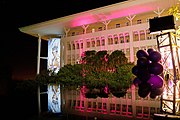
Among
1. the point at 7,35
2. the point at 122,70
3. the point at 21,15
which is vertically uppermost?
the point at 21,15

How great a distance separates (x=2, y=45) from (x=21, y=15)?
2.44 m

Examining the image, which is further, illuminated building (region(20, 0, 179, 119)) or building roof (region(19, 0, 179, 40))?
illuminated building (region(20, 0, 179, 119))

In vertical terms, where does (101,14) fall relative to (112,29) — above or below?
above

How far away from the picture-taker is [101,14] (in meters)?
10.1

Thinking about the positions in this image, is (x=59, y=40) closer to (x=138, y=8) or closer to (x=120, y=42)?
(x=120, y=42)

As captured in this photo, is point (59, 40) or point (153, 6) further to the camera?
point (59, 40)

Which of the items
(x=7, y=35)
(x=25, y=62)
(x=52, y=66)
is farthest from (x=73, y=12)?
(x=25, y=62)

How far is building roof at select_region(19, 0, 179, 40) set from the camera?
28.7ft

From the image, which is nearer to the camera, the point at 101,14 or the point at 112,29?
the point at 101,14

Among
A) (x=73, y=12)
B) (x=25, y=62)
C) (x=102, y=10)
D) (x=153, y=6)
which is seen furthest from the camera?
(x=25, y=62)

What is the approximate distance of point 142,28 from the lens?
31.9 ft

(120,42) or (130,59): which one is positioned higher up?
(120,42)

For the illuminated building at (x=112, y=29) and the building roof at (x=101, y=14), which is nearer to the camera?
the building roof at (x=101, y=14)

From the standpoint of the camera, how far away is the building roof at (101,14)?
28.7ft
